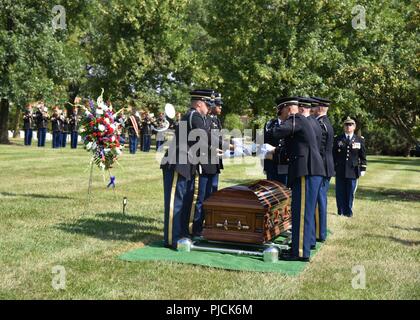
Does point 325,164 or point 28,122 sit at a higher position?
point 28,122

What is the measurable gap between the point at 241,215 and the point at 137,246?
5.39 ft

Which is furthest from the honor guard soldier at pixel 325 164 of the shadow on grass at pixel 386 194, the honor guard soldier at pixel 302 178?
the shadow on grass at pixel 386 194

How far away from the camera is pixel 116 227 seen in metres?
10.4

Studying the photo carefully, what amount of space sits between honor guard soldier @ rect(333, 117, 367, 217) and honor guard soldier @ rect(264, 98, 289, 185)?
2050mm

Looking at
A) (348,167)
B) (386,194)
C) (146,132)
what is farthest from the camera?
(146,132)

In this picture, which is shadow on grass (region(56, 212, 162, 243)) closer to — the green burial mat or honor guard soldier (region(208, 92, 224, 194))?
the green burial mat

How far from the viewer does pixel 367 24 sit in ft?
117

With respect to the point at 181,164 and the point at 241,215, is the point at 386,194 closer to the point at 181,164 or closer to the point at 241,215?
the point at 241,215

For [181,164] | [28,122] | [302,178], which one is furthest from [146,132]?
[302,178]

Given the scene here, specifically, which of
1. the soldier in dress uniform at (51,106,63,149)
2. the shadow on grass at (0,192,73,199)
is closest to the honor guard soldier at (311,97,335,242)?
the shadow on grass at (0,192,73,199)

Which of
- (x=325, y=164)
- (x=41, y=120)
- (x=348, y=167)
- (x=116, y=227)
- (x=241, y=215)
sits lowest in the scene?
(x=116, y=227)

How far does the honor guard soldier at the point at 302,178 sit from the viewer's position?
8.27 meters

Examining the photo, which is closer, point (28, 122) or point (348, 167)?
point (348, 167)

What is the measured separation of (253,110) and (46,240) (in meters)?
29.6
